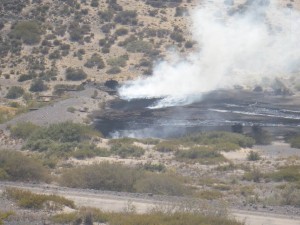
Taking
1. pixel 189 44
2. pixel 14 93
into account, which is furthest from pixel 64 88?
pixel 189 44

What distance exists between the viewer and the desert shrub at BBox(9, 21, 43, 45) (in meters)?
91.3

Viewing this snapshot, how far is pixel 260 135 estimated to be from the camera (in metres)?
56.6

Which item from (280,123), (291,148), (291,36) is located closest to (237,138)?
(291,148)

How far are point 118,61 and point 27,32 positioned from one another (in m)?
15.3

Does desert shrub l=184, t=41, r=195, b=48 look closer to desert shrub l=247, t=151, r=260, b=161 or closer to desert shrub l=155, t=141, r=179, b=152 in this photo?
desert shrub l=155, t=141, r=179, b=152

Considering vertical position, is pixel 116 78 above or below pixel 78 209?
above

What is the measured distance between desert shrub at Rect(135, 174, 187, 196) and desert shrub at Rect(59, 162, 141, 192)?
78 centimetres

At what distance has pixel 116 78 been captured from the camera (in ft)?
266

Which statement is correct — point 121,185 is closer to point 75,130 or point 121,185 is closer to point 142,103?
point 75,130

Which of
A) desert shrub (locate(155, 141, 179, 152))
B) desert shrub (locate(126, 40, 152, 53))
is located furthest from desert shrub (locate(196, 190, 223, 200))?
desert shrub (locate(126, 40, 152, 53))

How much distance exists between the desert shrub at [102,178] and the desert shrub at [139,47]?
55.8 meters

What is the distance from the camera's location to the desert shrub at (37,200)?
2758 cm

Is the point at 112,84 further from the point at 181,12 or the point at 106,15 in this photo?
the point at 181,12

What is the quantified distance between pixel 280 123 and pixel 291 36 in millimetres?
30479
